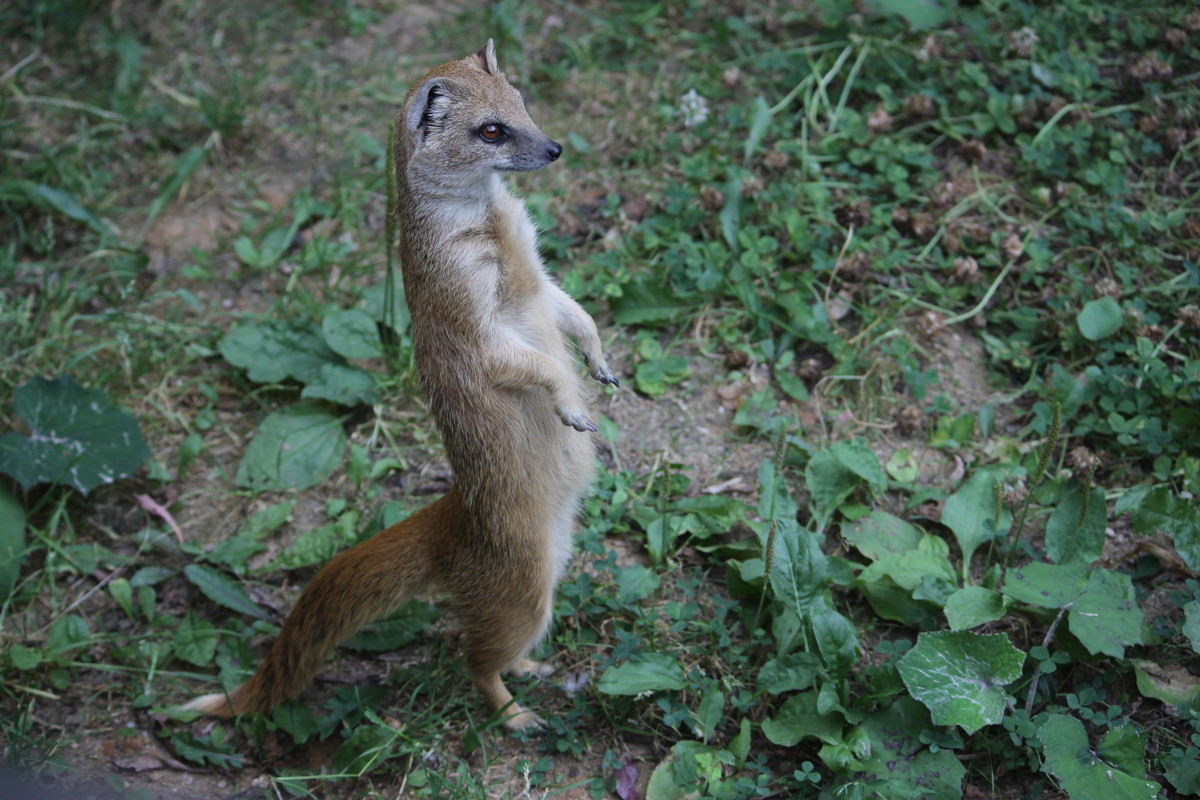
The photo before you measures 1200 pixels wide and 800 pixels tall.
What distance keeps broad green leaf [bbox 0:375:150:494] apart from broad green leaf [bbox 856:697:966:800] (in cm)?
296

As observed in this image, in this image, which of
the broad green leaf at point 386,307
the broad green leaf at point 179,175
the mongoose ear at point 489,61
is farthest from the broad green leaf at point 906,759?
the broad green leaf at point 179,175

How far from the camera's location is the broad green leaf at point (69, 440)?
3805mm

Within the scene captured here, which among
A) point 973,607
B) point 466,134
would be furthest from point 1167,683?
point 466,134

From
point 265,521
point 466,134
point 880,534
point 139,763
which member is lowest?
point 139,763

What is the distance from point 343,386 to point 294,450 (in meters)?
0.33

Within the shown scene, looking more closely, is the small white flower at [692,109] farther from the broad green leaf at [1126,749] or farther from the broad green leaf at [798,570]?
the broad green leaf at [1126,749]

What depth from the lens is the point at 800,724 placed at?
2.90m

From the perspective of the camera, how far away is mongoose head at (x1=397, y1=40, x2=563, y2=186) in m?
2.78

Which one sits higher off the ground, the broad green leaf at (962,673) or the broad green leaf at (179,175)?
the broad green leaf at (179,175)

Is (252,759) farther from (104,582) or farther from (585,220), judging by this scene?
(585,220)

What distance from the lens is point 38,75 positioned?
575cm

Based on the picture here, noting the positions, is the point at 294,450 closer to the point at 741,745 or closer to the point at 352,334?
the point at 352,334

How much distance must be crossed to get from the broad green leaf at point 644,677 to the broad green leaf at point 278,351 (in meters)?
1.92

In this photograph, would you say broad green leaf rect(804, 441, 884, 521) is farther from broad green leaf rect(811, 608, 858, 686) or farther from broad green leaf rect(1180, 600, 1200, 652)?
broad green leaf rect(1180, 600, 1200, 652)
